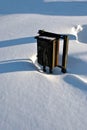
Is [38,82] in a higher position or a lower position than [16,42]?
lower

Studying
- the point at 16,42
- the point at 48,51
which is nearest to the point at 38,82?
the point at 48,51

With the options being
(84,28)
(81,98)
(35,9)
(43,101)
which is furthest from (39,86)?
(35,9)

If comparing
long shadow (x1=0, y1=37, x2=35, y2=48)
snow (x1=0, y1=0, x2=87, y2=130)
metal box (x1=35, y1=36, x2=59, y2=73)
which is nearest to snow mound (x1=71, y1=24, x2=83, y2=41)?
snow (x1=0, y1=0, x2=87, y2=130)

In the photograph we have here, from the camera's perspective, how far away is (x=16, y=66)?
3.86 meters

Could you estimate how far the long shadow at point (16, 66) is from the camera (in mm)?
3783

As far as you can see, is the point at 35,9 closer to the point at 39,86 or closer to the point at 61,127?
the point at 39,86

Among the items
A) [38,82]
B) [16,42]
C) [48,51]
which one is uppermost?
[48,51]

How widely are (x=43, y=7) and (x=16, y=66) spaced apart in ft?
10.4

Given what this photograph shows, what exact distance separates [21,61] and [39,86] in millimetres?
716

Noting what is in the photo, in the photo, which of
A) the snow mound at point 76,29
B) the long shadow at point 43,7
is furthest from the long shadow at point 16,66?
the long shadow at point 43,7

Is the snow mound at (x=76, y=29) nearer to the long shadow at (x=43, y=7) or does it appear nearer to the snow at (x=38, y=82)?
the snow at (x=38, y=82)

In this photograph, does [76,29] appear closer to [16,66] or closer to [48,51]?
[48,51]

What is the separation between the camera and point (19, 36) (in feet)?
16.2

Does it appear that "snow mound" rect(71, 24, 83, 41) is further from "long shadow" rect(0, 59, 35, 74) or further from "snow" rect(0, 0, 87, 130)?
"long shadow" rect(0, 59, 35, 74)
